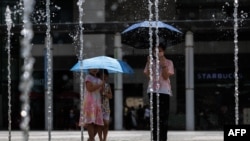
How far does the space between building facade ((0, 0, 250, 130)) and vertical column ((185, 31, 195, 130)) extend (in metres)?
0.63

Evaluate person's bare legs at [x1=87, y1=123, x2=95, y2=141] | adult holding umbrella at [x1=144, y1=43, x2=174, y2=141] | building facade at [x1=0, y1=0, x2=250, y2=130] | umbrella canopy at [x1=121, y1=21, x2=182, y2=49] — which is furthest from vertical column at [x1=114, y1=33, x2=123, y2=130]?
adult holding umbrella at [x1=144, y1=43, x2=174, y2=141]

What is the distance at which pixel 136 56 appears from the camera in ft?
98.3

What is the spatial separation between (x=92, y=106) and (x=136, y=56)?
63.9 feet

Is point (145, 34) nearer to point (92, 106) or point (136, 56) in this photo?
point (92, 106)

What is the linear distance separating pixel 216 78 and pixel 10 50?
10784 millimetres

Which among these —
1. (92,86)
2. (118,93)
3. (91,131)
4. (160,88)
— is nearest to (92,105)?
(92,86)

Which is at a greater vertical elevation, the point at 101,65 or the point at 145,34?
the point at 145,34

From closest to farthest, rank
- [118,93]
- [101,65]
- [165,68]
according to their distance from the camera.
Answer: [165,68] → [101,65] → [118,93]

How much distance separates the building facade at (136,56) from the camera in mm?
28812

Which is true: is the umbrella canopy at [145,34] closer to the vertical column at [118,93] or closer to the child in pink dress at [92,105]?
the child in pink dress at [92,105]

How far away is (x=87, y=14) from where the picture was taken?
30.2 meters

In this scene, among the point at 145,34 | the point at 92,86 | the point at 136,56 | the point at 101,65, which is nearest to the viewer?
the point at 92,86

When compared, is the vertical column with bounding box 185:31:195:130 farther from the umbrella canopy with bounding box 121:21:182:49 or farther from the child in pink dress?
the child in pink dress

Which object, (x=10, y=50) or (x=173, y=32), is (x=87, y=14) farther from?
(x=173, y=32)
